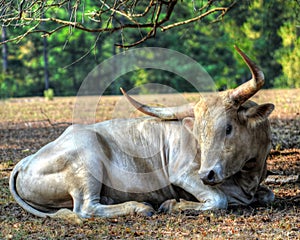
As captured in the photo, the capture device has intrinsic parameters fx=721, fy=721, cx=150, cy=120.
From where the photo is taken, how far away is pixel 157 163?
744cm

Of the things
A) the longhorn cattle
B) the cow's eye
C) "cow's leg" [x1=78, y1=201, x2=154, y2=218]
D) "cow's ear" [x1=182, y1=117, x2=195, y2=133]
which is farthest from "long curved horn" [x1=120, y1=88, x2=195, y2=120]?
"cow's leg" [x1=78, y1=201, x2=154, y2=218]

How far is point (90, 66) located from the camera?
131 feet

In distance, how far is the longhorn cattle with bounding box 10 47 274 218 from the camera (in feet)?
22.5

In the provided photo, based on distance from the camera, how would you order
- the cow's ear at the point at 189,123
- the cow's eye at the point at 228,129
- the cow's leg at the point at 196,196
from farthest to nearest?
the cow's ear at the point at 189,123 < the cow's leg at the point at 196,196 < the cow's eye at the point at 228,129

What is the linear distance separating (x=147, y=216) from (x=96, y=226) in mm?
559

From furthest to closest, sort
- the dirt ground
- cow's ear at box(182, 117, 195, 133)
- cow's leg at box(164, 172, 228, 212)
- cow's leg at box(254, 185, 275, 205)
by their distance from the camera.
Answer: cow's leg at box(254, 185, 275, 205)
cow's ear at box(182, 117, 195, 133)
cow's leg at box(164, 172, 228, 212)
the dirt ground

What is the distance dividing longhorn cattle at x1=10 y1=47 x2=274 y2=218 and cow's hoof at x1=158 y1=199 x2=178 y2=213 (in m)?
0.01

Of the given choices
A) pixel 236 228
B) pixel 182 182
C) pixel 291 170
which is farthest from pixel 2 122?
pixel 236 228

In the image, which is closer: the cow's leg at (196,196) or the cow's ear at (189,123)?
the cow's leg at (196,196)

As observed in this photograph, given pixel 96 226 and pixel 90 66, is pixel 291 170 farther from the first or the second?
pixel 90 66

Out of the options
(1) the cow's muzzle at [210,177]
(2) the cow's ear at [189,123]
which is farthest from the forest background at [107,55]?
(1) the cow's muzzle at [210,177]

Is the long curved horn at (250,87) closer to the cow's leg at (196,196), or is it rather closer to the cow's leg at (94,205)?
the cow's leg at (196,196)

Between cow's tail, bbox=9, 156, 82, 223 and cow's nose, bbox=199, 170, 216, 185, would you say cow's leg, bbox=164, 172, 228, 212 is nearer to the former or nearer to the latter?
cow's nose, bbox=199, 170, 216, 185

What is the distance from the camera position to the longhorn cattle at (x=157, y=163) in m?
6.85
